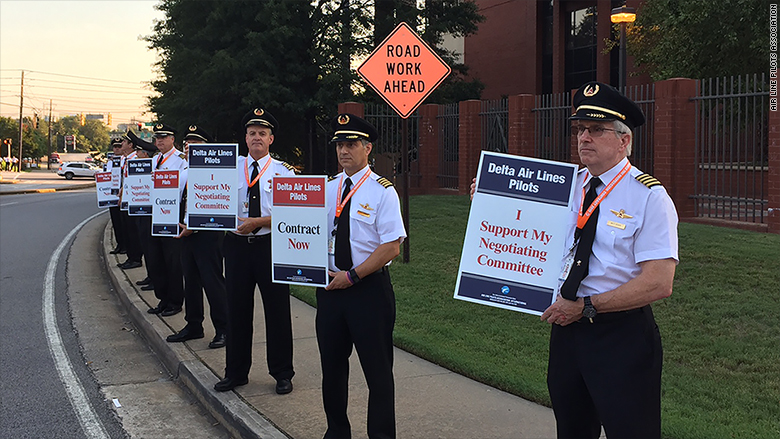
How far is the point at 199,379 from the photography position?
243 inches

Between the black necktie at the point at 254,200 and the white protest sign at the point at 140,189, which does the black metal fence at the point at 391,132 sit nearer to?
the white protest sign at the point at 140,189

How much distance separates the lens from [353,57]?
85.0 feet

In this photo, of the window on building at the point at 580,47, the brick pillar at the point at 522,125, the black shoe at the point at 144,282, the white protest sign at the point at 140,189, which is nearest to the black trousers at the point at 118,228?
the black shoe at the point at 144,282

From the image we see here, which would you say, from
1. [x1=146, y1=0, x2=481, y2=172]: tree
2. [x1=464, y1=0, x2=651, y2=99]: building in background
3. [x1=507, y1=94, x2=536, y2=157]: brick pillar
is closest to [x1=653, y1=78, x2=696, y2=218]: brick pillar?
[x1=507, y1=94, x2=536, y2=157]: brick pillar

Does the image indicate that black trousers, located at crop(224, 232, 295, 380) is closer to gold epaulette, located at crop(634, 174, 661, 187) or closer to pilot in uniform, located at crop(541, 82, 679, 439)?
pilot in uniform, located at crop(541, 82, 679, 439)

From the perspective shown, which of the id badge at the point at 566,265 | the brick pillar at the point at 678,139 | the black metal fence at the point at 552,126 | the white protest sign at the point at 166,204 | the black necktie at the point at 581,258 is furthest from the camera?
the black metal fence at the point at 552,126

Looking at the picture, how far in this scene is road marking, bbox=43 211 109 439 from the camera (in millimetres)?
5512

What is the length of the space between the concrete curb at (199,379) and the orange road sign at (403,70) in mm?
4504

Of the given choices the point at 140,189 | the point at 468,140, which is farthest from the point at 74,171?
the point at 140,189

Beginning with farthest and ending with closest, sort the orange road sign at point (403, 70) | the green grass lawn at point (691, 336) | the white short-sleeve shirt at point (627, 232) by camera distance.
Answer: the orange road sign at point (403, 70), the green grass lawn at point (691, 336), the white short-sleeve shirt at point (627, 232)

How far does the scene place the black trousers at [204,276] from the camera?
7.09m

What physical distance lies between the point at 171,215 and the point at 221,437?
3087mm

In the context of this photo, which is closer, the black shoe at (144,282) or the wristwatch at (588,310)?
the wristwatch at (588,310)

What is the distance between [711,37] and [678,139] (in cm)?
590
